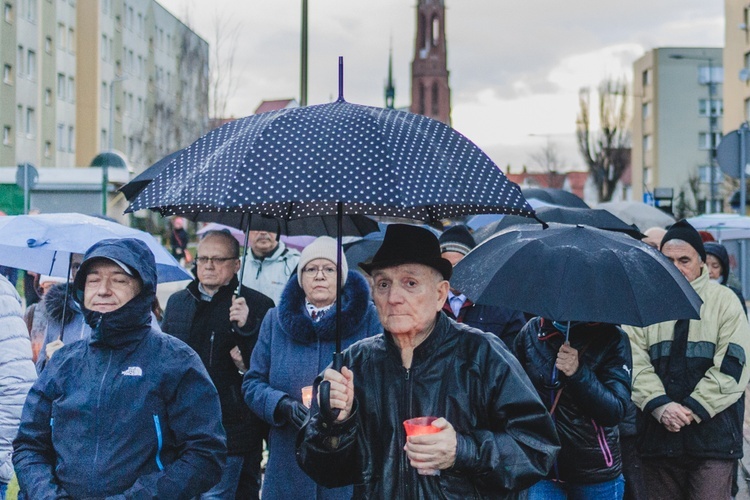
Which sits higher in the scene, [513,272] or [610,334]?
[513,272]

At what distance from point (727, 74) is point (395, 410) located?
49.7m

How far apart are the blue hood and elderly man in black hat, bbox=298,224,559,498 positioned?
91cm

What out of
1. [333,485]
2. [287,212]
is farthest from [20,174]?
[333,485]

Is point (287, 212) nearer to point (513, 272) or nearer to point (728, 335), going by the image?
point (513, 272)

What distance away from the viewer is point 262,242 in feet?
29.8

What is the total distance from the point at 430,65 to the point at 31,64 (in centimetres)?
7798

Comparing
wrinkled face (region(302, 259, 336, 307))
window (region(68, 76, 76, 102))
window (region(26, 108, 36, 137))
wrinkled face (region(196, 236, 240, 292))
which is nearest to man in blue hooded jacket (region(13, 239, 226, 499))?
wrinkled face (region(302, 259, 336, 307))

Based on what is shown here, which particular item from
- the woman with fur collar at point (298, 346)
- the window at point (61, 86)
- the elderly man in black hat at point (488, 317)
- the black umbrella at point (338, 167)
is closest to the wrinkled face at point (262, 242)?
the elderly man in black hat at point (488, 317)

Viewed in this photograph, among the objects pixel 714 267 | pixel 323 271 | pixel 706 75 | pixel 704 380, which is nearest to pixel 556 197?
pixel 714 267

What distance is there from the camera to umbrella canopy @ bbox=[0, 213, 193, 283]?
585 cm

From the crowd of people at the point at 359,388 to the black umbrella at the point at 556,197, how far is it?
4.97m

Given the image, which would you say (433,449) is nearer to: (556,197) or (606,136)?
(556,197)

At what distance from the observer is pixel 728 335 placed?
6.13 metres

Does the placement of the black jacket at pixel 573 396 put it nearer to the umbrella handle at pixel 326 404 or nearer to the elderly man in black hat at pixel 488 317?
the elderly man in black hat at pixel 488 317
